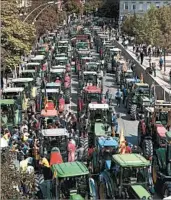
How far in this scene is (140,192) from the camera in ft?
49.0

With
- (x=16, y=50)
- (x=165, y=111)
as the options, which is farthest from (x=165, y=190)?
(x=16, y=50)

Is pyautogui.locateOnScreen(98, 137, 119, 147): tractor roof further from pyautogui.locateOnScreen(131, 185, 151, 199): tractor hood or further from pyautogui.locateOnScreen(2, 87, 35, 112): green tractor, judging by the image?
pyautogui.locateOnScreen(2, 87, 35, 112): green tractor

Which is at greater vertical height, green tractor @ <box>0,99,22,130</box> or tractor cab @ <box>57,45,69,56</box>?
tractor cab @ <box>57,45,69,56</box>

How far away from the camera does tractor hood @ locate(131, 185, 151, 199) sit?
14.7m

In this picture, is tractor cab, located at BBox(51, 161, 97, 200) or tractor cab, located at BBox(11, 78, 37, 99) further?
tractor cab, located at BBox(11, 78, 37, 99)

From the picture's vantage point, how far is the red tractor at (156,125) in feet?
69.0

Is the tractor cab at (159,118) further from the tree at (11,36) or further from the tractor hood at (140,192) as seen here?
the tree at (11,36)

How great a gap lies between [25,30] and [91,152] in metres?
19.0

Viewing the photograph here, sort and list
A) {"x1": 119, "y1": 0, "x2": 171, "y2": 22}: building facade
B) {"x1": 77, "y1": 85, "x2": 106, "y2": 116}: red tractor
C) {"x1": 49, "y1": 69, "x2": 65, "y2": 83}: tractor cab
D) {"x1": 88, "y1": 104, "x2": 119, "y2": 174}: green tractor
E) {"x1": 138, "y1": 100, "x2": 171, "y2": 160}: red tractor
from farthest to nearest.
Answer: {"x1": 119, "y1": 0, "x2": 171, "y2": 22}: building facade < {"x1": 49, "y1": 69, "x2": 65, "y2": 83}: tractor cab < {"x1": 77, "y1": 85, "x2": 106, "y2": 116}: red tractor < {"x1": 138, "y1": 100, "x2": 171, "y2": 160}: red tractor < {"x1": 88, "y1": 104, "x2": 119, "y2": 174}: green tractor

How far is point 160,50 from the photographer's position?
57500 millimetres

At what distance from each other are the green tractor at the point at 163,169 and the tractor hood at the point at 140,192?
2.14 meters

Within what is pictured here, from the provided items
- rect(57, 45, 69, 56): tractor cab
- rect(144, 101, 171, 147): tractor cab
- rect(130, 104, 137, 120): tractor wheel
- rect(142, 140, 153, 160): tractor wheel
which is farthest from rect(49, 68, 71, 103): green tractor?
rect(57, 45, 69, 56): tractor cab

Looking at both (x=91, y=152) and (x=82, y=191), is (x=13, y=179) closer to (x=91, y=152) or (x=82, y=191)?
(x=82, y=191)

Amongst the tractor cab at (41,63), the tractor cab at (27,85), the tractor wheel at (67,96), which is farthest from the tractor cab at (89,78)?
the tractor cab at (27,85)
